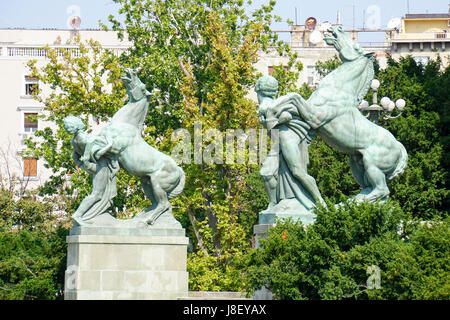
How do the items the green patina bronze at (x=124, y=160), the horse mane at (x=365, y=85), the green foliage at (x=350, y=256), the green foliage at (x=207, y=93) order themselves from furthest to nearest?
the green foliage at (x=207, y=93) → the green patina bronze at (x=124, y=160) → the horse mane at (x=365, y=85) → the green foliage at (x=350, y=256)

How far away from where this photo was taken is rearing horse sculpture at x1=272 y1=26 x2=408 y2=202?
51.4 feet

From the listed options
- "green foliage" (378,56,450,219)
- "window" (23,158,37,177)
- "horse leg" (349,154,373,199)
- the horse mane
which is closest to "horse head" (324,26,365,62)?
the horse mane

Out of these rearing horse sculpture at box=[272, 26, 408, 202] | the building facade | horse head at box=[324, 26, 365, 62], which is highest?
the building facade

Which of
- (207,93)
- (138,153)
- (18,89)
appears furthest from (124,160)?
(18,89)

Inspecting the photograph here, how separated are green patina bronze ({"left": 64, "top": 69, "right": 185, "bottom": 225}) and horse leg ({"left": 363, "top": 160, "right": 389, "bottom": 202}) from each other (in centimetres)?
389

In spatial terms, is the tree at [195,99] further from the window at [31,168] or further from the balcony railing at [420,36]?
the balcony railing at [420,36]

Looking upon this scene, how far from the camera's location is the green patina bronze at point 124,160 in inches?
686

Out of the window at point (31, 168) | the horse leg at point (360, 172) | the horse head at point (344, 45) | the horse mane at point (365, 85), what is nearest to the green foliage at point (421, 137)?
the horse leg at point (360, 172)

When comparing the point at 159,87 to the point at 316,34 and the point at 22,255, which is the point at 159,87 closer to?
the point at 22,255

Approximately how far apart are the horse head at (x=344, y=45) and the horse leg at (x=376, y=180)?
1.82 m

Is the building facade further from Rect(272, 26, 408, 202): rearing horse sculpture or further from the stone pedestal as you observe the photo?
Rect(272, 26, 408, 202): rearing horse sculpture

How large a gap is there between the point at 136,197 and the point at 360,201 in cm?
1722

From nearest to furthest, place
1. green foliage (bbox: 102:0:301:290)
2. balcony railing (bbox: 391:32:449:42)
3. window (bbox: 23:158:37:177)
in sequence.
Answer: green foliage (bbox: 102:0:301:290), window (bbox: 23:158:37:177), balcony railing (bbox: 391:32:449:42)

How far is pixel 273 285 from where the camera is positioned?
45.9ft
